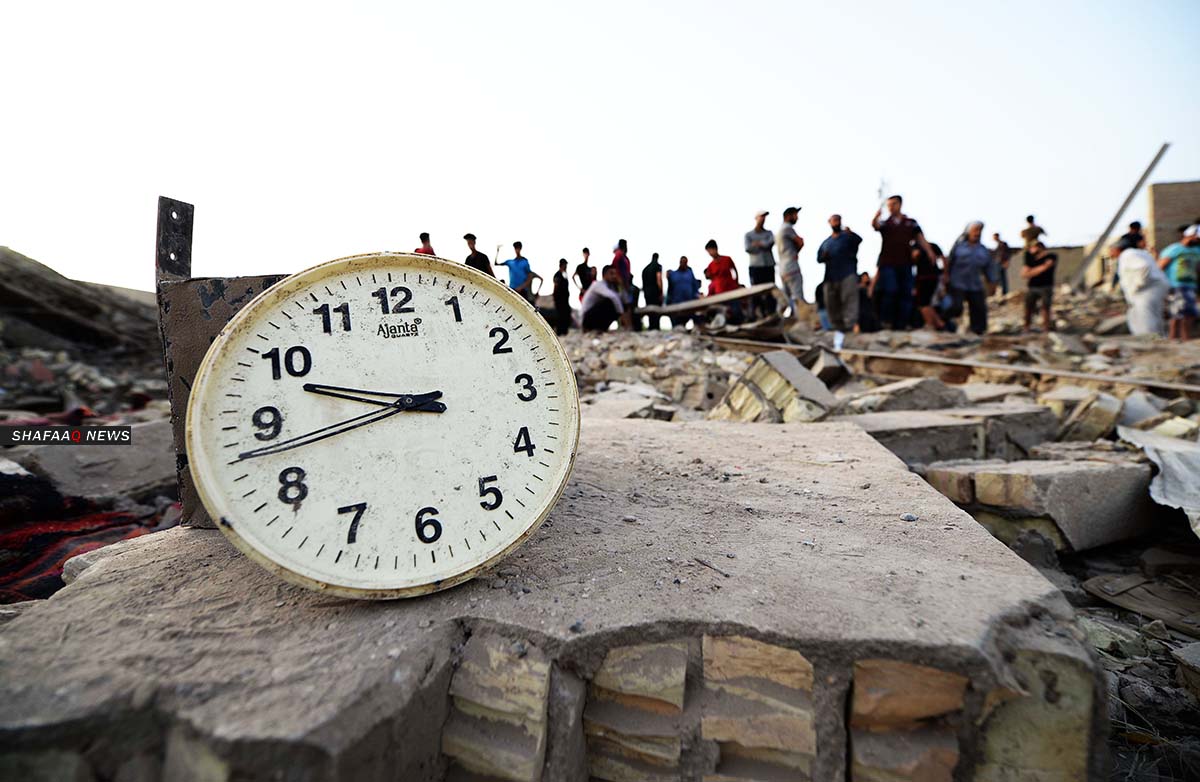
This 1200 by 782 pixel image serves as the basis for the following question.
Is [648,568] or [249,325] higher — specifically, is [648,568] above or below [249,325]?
below

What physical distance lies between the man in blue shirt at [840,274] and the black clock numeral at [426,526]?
912 centimetres

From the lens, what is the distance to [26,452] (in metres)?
2.82

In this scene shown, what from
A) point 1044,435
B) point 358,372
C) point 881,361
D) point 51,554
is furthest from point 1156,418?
point 51,554

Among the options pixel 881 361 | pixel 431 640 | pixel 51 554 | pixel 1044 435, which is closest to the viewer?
pixel 431 640

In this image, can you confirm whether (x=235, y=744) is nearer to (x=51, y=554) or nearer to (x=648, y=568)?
(x=648, y=568)

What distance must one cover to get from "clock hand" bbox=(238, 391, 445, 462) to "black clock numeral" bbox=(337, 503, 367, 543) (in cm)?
17

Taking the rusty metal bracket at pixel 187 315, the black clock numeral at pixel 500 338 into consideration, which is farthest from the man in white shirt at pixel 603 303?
the black clock numeral at pixel 500 338

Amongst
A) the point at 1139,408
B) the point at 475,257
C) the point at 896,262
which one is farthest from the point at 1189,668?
the point at 896,262

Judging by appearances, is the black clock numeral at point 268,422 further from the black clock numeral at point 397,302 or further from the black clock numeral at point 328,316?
the black clock numeral at point 397,302

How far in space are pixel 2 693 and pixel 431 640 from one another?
2.43 ft

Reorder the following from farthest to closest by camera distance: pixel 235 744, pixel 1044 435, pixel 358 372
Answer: pixel 1044 435 < pixel 358 372 < pixel 235 744

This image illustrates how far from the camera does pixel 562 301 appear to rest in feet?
39.3

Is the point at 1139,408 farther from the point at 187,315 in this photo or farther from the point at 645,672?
the point at 187,315

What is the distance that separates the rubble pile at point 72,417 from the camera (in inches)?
100.0
